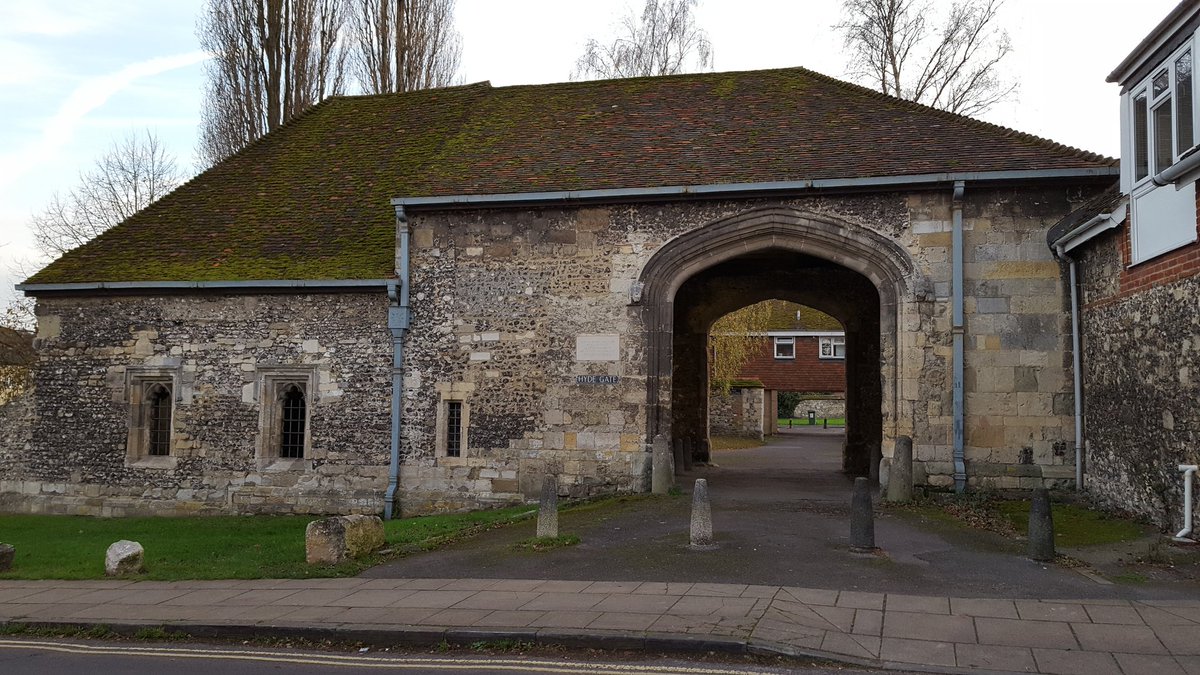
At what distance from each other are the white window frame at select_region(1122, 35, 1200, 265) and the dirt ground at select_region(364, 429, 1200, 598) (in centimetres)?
343

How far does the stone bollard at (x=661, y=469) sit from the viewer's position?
45.5ft

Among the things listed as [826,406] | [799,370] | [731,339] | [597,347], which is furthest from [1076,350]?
[826,406]

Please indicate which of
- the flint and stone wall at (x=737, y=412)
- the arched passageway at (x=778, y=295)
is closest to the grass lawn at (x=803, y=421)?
the flint and stone wall at (x=737, y=412)

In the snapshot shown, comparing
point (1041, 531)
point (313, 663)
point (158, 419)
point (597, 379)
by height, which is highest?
point (597, 379)

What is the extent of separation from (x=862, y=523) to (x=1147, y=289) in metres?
4.42

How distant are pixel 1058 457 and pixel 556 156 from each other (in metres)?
9.34

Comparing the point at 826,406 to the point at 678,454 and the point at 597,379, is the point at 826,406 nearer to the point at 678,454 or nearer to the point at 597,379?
the point at 678,454

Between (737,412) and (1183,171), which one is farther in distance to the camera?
(737,412)

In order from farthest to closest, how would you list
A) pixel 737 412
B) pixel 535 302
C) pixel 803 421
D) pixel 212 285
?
pixel 803 421 < pixel 737 412 < pixel 212 285 < pixel 535 302

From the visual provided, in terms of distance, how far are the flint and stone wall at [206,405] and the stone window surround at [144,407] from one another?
52 mm

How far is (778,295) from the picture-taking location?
19547mm

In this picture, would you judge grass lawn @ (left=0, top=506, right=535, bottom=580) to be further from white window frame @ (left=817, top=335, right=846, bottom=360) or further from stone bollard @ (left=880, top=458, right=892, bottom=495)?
white window frame @ (left=817, top=335, right=846, bottom=360)

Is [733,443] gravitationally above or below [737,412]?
below

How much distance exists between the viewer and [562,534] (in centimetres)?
1087
